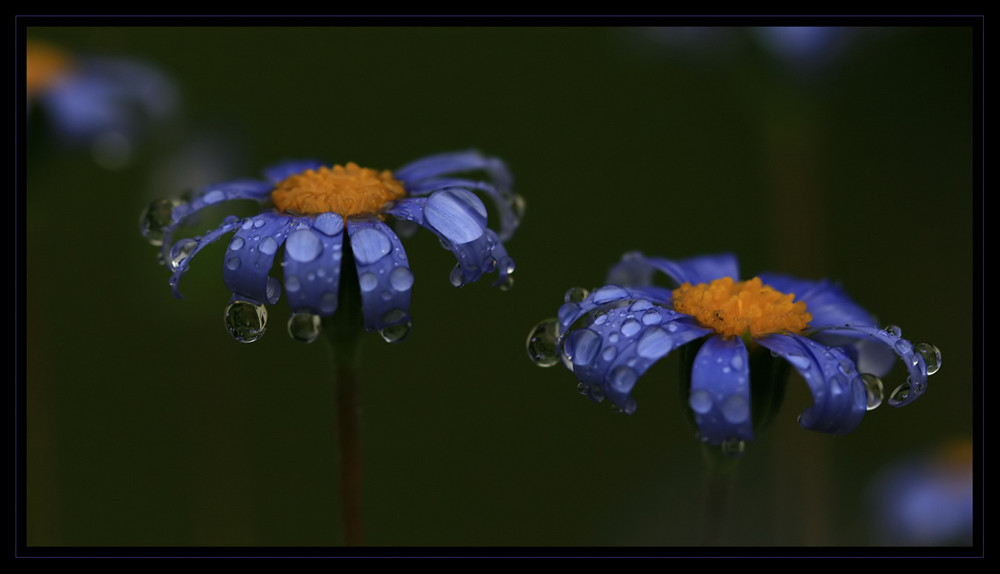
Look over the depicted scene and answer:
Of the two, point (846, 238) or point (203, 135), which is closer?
point (203, 135)

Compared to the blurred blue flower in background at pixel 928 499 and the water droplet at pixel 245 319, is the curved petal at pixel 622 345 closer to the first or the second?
the water droplet at pixel 245 319

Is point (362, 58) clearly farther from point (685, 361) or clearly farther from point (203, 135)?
point (685, 361)

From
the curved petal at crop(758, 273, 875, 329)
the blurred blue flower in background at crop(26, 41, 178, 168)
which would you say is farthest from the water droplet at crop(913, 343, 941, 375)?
the blurred blue flower in background at crop(26, 41, 178, 168)

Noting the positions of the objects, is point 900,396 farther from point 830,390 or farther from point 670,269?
point 670,269

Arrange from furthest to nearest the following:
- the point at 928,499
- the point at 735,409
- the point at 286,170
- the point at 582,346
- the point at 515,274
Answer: the point at 515,274 → the point at 928,499 → the point at 286,170 → the point at 582,346 → the point at 735,409

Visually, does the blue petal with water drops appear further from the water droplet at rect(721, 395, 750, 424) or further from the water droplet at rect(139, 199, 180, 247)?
the water droplet at rect(721, 395, 750, 424)

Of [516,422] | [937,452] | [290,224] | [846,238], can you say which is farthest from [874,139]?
[290,224]

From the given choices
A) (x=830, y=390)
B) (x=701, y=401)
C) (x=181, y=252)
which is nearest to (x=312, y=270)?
(x=181, y=252)

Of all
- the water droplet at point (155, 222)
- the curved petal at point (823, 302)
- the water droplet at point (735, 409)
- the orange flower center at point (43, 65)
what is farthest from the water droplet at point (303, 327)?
the orange flower center at point (43, 65)
